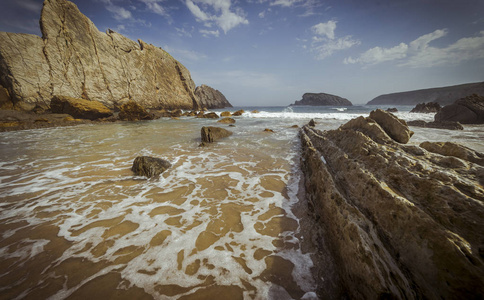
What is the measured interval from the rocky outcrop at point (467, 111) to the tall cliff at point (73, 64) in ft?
113

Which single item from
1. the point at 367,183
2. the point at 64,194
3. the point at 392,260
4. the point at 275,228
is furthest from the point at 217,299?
the point at 64,194

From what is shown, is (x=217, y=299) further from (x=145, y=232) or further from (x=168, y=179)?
(x=168, y=179)

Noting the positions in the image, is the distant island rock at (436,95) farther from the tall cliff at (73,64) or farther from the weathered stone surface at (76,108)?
the weathered stone surface at (76,108)

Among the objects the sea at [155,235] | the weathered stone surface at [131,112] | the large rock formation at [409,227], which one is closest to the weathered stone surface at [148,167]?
the sea at [155,235]

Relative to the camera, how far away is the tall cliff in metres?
15.6

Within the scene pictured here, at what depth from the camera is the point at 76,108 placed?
47.8ft

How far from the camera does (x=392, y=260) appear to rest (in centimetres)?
137

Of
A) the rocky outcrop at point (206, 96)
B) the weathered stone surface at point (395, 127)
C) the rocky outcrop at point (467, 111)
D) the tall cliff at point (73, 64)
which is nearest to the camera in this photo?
the weathered stone surface at point (395, 127)

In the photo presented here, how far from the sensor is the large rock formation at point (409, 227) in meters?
1.14

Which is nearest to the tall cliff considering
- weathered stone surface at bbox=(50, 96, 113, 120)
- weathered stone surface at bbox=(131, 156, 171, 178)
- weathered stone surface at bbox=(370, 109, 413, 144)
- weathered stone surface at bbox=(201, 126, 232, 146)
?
weathered stone surface at bbox=(50, 96, 113, 120)

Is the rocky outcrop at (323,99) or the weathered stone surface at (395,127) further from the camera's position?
the rocky outcrop at (323,99)

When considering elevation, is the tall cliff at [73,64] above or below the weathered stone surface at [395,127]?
above

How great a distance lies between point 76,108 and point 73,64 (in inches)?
333

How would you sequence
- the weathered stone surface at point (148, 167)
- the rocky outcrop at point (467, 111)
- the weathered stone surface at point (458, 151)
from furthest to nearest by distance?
the rocky outcrop at point (467, 111), the weathered stone surface at point (148, 167), the weathered stone surface at point (458, 151)
